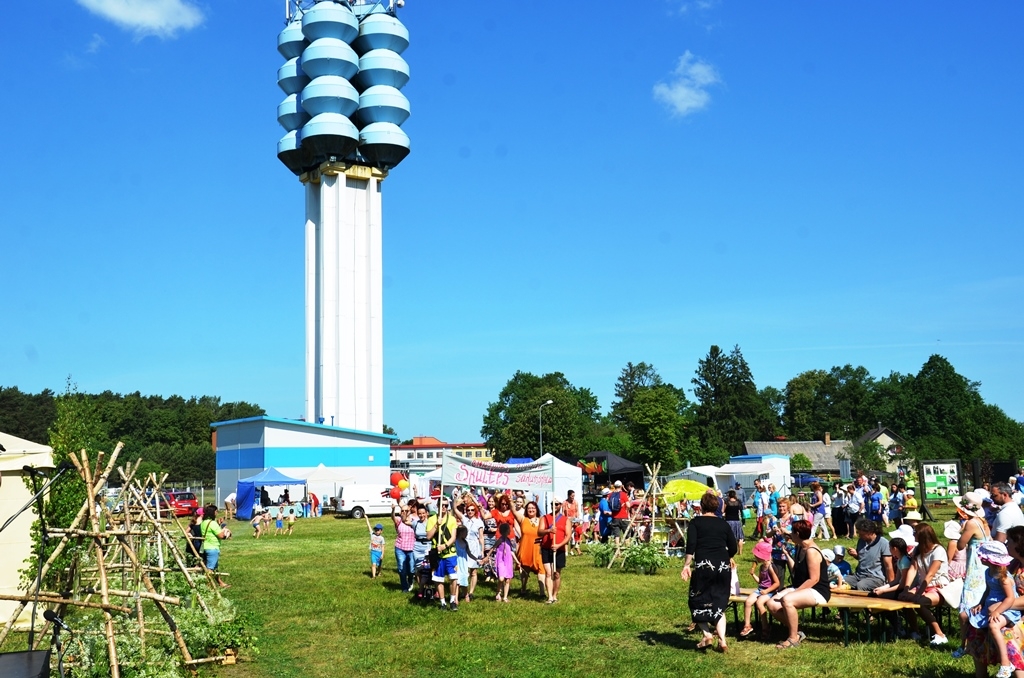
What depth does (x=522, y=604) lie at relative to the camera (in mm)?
15828

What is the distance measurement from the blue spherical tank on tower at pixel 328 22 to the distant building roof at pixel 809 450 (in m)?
58.8

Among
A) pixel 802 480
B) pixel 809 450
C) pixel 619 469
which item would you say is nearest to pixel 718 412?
pixel 809 450

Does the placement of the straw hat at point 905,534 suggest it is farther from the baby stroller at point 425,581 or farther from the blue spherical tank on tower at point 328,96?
the blue spherical tank on tower at point 328,96

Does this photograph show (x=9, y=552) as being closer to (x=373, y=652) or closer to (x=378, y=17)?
(x=373, y=652)

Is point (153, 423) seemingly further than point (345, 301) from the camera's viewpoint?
Yes

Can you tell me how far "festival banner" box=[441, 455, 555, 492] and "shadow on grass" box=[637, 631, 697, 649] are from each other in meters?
7.11

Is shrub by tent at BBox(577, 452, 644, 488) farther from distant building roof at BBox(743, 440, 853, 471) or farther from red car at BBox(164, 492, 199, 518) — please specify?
distant building roof at BBox(743, 440, 853, 471)

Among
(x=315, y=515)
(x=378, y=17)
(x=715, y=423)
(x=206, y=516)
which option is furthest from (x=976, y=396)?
(x=206, y=516)

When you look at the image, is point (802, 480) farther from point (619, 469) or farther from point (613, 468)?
point (613, 468)

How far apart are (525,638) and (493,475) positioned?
7.14 metres

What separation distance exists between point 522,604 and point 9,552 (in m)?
7.86

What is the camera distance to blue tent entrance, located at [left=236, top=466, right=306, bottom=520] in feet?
149

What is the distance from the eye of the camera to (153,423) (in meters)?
123

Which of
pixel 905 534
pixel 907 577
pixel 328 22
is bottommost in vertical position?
pixel 907 577
